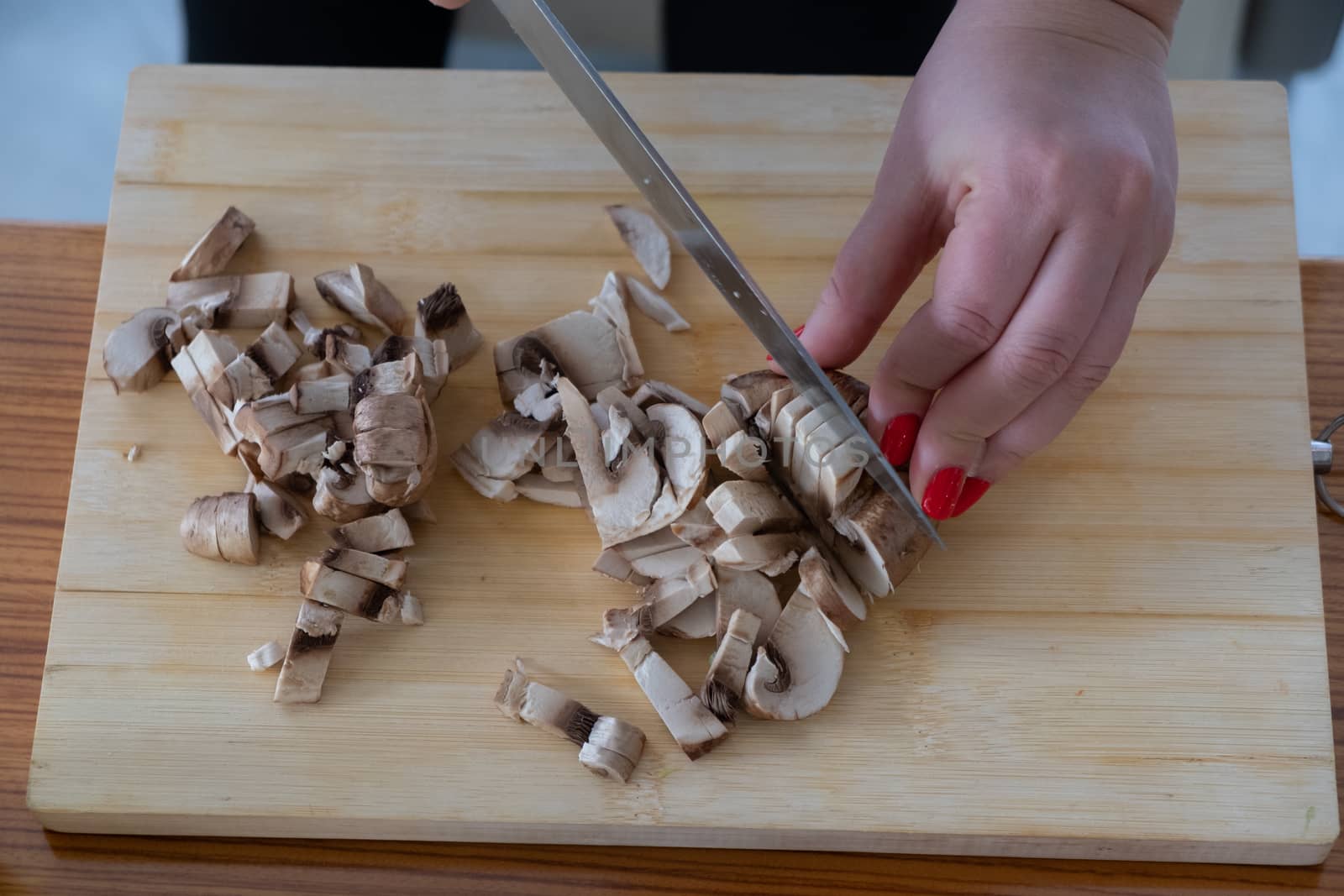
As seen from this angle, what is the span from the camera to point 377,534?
1.79 m

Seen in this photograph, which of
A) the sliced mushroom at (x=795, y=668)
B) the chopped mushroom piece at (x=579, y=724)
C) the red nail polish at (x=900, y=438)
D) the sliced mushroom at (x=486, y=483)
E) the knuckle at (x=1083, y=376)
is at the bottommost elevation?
the chopped mushroom piece at (x=579, y=724)

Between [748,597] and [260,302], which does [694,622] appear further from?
[260,302]

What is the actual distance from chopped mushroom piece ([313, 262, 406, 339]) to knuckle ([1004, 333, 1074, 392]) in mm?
980

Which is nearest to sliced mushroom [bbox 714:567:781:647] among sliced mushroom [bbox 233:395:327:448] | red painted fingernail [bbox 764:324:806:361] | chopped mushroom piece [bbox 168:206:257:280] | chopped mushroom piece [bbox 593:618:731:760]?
chopped mushroom piece [bbox 593:618:731:760]

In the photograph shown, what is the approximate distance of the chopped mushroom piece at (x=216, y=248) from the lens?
2012 millimetres

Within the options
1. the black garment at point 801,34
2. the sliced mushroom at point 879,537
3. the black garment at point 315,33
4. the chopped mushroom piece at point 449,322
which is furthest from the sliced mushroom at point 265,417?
the black garment at point 801,34

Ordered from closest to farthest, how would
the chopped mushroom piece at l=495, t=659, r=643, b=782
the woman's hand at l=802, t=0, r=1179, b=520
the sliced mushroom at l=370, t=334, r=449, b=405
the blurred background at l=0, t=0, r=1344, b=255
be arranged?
the woman's hand at l=802, t=0, r=1179, b=520, the chopped mushroom piece at l=495, t=659, r=643, b=782, the sliced mushroom at l=370, t=334, r=449, b=405, the blurred background at l=0, t=0, r=1344, b=255

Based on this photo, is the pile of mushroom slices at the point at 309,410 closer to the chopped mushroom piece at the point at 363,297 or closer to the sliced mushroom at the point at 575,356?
the chopped mushroom piece at the point at 363,297

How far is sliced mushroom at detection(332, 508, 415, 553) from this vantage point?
1784 mm

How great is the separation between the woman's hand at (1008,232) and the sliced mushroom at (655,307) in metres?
0.30

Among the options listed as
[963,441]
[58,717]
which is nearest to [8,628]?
[58,717]

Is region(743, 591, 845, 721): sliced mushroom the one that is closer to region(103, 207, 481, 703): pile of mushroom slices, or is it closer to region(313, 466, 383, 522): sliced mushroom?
region(103, 207, 481, 703): pile of mushroom slices

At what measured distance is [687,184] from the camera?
84.8 inches

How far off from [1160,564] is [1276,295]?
0.55 metres
